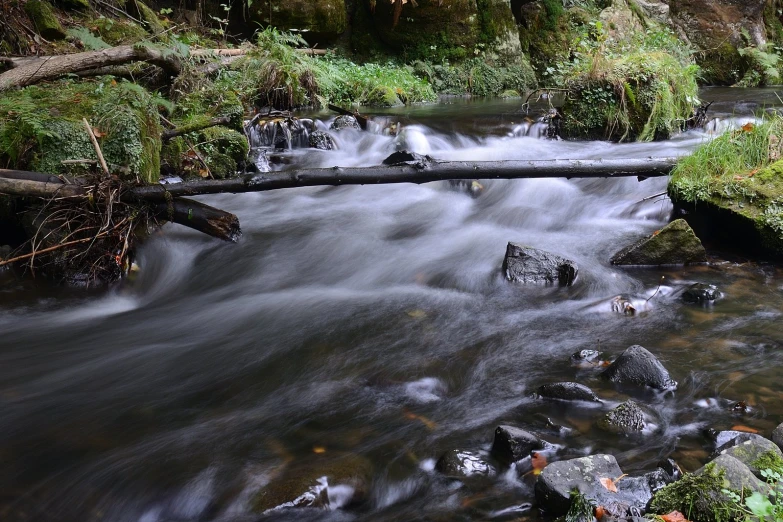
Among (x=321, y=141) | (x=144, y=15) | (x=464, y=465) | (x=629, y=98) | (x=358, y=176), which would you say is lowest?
(x=464, y=465)

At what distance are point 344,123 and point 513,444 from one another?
24.5 feet

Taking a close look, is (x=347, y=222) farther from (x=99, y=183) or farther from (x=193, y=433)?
(x=193, y=433)

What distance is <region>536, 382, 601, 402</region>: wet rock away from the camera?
346 centimetres

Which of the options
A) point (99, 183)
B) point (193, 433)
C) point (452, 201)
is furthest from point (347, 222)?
point (193, 433)

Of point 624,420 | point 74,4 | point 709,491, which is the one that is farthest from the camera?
point 74,4

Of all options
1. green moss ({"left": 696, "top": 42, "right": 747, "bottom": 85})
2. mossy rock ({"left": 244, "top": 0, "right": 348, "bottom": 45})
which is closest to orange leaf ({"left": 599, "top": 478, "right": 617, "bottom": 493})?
mossy rock ({"left": 244, "top": 0, "right": 348, "bottom": 45})

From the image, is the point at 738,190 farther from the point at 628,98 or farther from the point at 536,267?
the point at 628,98

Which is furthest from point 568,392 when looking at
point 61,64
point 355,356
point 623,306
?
point 61,64

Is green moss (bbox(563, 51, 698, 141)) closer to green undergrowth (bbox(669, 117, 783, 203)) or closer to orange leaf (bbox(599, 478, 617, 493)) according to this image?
green undergrowth (bbox(669, 117, 783, 203))

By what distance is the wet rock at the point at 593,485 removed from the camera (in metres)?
2.48

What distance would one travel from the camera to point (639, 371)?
366 cm

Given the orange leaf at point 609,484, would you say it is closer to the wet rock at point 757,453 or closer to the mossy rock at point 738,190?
the wet rock at point 757,453

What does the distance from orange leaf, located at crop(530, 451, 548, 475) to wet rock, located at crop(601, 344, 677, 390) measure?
0.92 m

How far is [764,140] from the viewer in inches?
245
